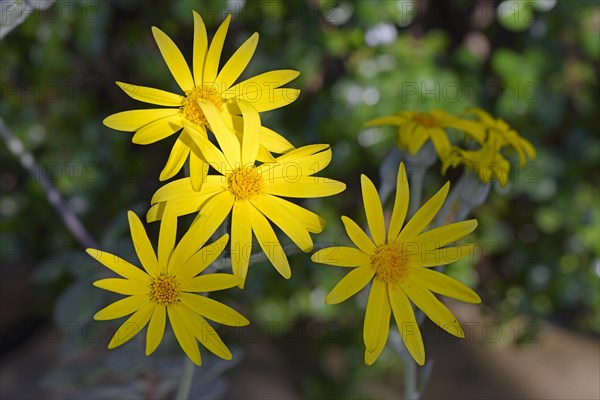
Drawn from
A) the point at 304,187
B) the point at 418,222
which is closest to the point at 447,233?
the point at 418,222

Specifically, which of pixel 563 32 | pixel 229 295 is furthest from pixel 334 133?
pixel 563 32

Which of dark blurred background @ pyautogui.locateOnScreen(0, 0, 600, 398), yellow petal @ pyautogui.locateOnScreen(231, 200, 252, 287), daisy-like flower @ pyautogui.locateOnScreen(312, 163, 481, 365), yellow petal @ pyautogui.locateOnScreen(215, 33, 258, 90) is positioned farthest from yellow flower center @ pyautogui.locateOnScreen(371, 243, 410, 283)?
dark blurred background @ pyautogui.locateOnScreen(0, 0, 600, 398)

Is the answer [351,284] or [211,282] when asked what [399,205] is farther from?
[211,282]

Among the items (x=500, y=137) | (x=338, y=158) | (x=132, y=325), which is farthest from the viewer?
(x=338, y=158)

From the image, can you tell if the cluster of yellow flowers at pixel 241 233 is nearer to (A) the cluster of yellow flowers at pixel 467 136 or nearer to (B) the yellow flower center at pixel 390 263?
(B) the yellow flower center at pixel 390 263

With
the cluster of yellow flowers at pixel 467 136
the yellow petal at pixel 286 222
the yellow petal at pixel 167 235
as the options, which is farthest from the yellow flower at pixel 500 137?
the yellow petal at pixel 167 235


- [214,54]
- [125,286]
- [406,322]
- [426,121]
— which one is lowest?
[406,322]

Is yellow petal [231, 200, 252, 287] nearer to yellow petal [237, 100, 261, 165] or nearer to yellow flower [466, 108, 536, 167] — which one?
yellow petal [237, 100, 261, 165]
